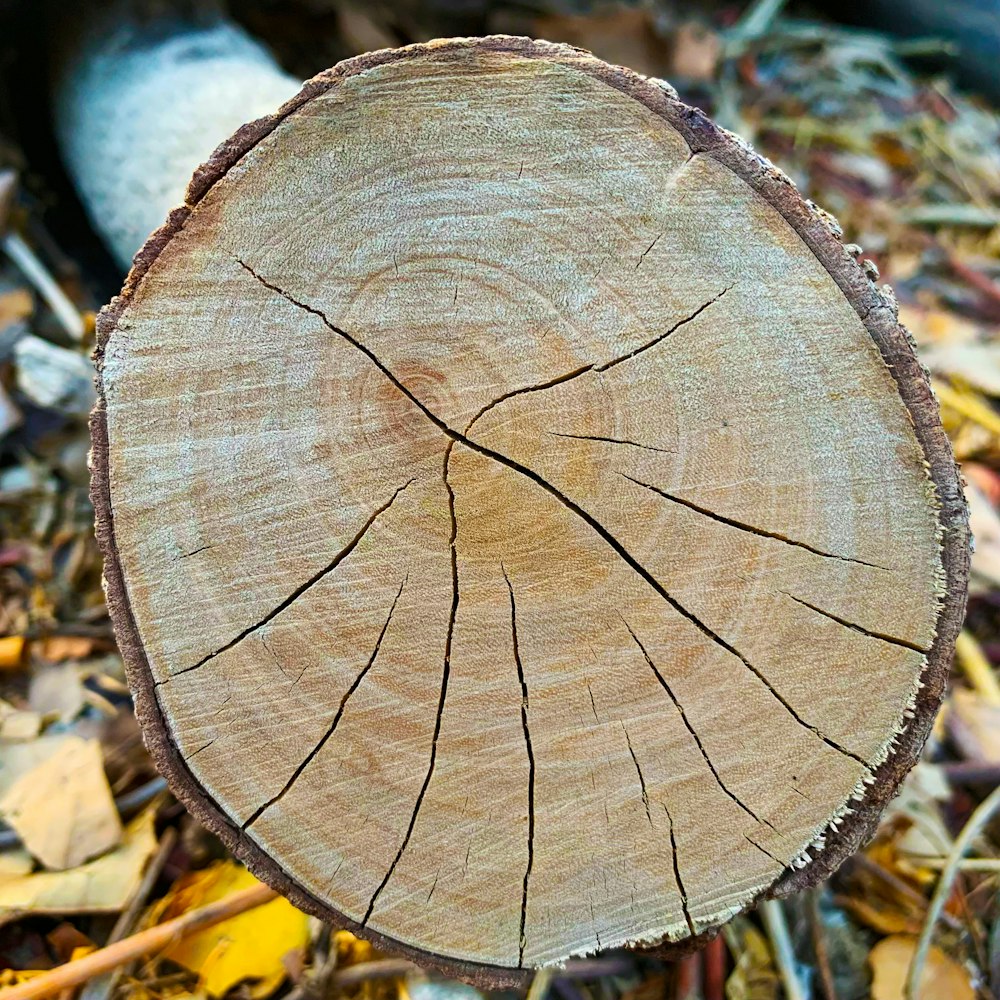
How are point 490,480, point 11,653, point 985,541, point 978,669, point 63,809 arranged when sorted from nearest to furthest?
1. point 490,480
2. point 63,809
3. point 11,653
4. point 978,669
5. point 985,541

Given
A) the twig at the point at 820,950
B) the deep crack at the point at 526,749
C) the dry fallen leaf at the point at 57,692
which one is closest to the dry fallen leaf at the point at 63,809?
the dry fallen leaf at the point at 57,692

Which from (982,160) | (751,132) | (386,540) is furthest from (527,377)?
(982,160)

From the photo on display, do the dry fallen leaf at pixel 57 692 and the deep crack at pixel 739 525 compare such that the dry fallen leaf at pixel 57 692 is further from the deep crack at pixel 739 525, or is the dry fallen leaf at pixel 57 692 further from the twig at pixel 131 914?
the deep crack at pixel 739 525

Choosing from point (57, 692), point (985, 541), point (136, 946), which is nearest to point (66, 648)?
point (57, 692)

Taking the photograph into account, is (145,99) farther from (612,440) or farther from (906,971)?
(906,971)

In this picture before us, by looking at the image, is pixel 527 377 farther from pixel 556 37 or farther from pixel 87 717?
pixel 556 37
